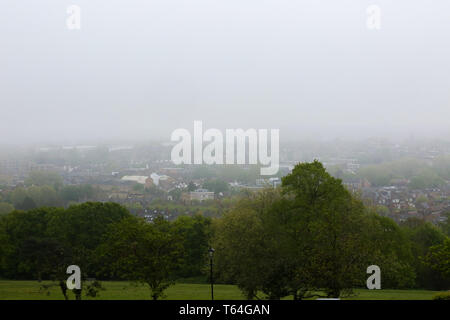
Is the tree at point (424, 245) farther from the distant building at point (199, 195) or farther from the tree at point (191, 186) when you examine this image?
the tree at point (191, 186)

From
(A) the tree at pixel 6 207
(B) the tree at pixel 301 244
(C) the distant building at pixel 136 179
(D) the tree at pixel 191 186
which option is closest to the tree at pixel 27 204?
(A) the tree at pixel 6 207

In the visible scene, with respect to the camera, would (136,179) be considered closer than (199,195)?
No

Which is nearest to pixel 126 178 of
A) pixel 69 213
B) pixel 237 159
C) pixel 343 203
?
pixel 237 159

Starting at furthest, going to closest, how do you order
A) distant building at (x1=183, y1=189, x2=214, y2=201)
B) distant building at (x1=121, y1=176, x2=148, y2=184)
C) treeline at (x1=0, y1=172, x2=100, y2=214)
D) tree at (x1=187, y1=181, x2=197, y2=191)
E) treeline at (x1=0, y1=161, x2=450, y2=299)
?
1. distant building at (x1=121, y1=176, x2=148, y2=184)
2. tree at (x1=187, y1=181, x2=197, y2=191)
3. distant building at (x1=183, y1=189, x2=214, y2=201)
4. treeline at (x1=0, y1=172, x2=100, y2=214)
5. treeline at (x1=0, y1=161, x2=450, y2=299)

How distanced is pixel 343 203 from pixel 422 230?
840 inches

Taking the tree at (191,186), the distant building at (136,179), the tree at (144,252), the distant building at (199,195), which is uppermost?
the tree at (144,252)

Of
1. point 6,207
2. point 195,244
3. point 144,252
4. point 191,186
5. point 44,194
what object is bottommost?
point 195,244

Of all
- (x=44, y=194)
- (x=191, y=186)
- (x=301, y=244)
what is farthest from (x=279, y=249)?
(x=191, y=186)

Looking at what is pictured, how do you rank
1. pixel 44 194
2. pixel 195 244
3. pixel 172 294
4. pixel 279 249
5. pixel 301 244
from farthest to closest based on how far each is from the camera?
pixel 44 194
pixel 195 244
pixel 172 294
pixel 301 244
pixel 279 249

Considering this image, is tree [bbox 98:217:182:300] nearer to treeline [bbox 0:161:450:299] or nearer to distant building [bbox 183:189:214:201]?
treeline [bbox 0:161:450:299]

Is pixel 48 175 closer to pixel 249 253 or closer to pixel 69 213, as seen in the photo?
pixel 69 213

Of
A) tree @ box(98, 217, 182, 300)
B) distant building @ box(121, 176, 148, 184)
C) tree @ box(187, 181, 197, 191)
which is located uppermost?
tree @ box(98, 217, 182, 300)

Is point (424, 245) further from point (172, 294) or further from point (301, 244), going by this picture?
point (172, 294)

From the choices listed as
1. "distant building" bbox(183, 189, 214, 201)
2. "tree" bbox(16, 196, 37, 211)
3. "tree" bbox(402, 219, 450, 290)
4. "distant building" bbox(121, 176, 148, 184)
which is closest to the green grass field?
"tree" bbox(402, 219, 450, 290)
